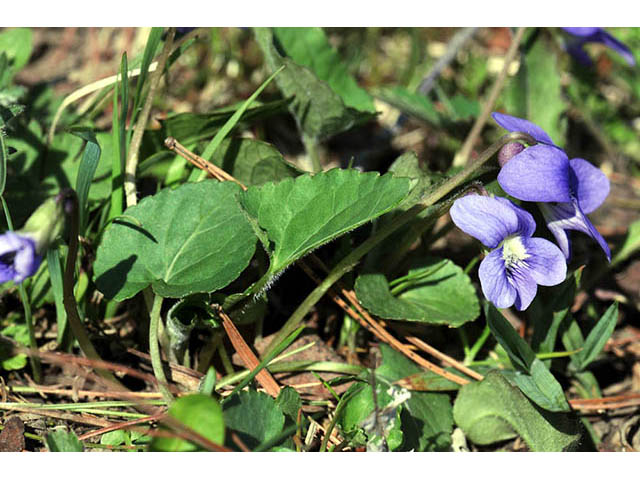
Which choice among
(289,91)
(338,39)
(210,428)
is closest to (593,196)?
(289,91)

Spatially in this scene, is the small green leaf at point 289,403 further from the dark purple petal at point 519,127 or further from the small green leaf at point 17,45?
the small green leaf at point 17,45

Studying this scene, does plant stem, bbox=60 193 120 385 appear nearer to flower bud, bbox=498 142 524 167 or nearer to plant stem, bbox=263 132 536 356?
plant stem, bbox=263 132 536 356

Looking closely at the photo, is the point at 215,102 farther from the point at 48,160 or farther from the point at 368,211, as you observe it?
the point at 368,211

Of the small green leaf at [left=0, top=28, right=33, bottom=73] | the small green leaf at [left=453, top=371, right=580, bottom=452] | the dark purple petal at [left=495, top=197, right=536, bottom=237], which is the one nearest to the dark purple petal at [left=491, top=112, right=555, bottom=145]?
the dark purple petal at [left=495, top=197, right=536, bottom=237]

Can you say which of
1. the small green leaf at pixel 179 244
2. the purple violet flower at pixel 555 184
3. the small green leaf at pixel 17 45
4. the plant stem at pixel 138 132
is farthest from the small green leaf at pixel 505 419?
the small green leaf at pixel 17 45

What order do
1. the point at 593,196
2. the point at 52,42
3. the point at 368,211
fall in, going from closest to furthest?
the point at 368,211, the point at 593,196, the point at 52,42

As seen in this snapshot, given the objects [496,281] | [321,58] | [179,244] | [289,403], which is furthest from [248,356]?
[321,58]
